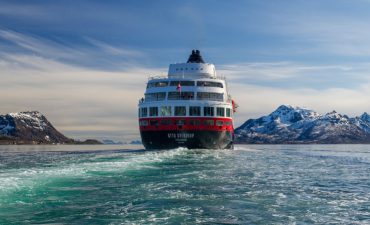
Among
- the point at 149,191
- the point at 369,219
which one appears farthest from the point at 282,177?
the point at 369,219

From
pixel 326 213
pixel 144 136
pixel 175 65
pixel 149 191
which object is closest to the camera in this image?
pixel 326 213

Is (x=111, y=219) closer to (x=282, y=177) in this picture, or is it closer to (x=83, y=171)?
(x=83, y=171)

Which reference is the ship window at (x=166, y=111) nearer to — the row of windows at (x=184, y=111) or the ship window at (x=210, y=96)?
the row of windows at (x=184, y=111)

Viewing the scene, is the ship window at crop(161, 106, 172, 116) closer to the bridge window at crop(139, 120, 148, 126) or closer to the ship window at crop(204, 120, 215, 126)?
the bridge window at crop(139, 120, 148, 126)

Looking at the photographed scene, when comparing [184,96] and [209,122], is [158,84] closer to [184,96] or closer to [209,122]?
[184,96]

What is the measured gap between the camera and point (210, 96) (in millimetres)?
66938

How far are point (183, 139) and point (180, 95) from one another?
818cm

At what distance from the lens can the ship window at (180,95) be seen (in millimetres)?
64312

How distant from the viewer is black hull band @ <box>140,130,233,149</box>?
2355 inches

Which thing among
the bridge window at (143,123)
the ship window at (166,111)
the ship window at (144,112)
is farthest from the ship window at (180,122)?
the ship window at (144,112)

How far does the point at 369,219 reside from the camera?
15773mm

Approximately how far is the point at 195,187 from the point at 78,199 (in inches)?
271

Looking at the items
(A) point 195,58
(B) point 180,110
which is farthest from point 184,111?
(A) point 195,58

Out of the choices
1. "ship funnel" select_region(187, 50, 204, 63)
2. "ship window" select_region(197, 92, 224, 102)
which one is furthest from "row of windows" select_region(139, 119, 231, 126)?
"ship funnel" select_region(187, 50, 204, 63)
